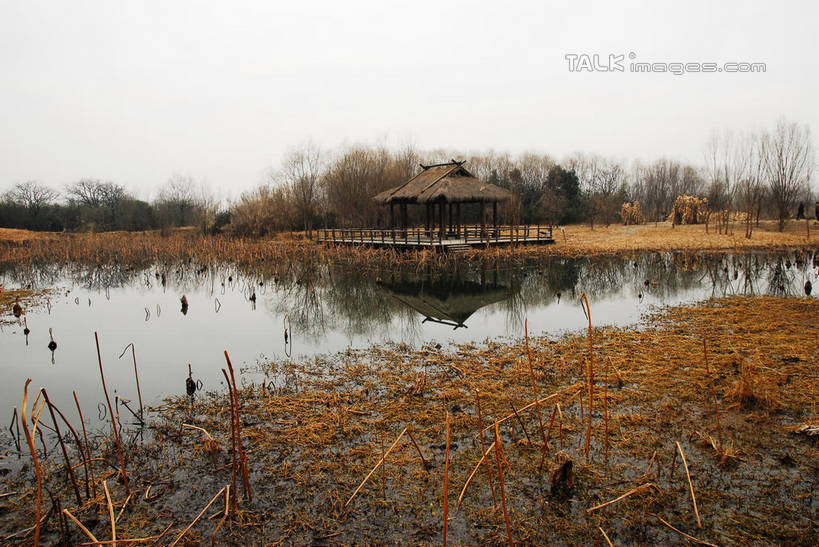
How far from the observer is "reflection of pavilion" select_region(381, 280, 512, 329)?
10312mm

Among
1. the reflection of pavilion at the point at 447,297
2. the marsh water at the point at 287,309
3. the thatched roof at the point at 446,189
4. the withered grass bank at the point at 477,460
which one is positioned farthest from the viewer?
the thatched roof at the point at 446,189

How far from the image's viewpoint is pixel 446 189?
23.3 meters

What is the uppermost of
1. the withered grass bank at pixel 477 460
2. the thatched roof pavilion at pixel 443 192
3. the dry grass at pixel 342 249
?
the thatched roof pavilion at pixel 443 192

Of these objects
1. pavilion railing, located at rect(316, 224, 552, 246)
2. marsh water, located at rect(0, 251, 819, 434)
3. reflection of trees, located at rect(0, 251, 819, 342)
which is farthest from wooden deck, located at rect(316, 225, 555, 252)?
marsh water, located at rect(0, 251, 819, 434)

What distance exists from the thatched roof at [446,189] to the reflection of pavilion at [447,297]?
9084 mm

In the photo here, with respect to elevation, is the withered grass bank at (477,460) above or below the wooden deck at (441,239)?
below

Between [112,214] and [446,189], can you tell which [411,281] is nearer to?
[446,189]

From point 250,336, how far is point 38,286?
10.7 m

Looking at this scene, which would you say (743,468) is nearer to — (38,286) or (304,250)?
(38,286)

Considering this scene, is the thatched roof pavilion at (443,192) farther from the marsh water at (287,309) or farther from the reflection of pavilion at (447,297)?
the reflection of pavilion at (447,297)

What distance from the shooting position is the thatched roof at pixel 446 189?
23312 millimetres

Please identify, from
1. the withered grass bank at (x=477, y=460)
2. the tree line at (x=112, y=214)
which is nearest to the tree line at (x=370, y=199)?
the tree line at (x=112, y=214)

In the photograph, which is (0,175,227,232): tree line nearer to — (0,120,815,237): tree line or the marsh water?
(0,120,815,237): tree line

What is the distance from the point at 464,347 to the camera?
25.2ft
